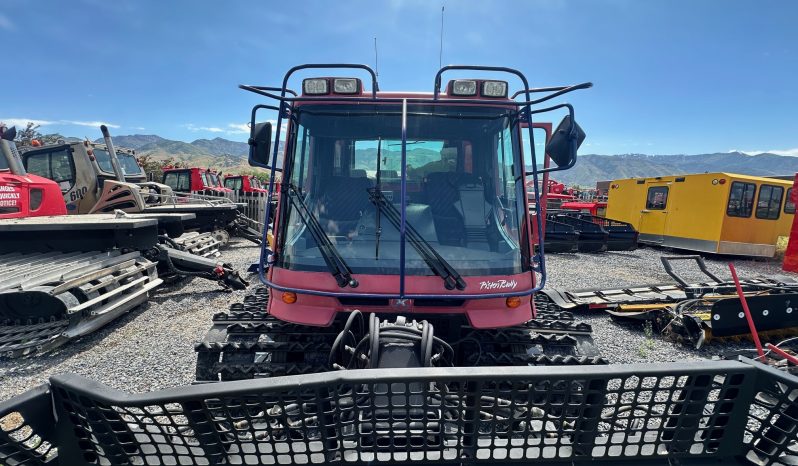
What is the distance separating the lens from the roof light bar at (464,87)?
8.94ft

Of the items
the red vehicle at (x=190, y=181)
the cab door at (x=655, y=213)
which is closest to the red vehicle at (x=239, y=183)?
the red vehicle at (x=190, y=181)

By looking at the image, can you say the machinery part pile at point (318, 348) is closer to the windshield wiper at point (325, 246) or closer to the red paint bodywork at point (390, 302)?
the red paint bodywork at point (390, 302)

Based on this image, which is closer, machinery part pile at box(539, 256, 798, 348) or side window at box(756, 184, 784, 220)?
machinery part pile at box(539, 256, 798, 348)

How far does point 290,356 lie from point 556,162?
2267mm

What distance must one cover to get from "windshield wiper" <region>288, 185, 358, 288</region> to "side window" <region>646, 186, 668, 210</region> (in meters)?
15.2

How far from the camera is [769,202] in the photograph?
12.9 metres

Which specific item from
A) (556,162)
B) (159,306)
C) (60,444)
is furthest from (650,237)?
(60,444)

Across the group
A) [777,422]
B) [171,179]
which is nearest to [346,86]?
[777,422]

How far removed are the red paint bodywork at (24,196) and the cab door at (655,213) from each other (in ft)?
55.9

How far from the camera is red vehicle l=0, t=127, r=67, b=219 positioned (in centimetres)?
629

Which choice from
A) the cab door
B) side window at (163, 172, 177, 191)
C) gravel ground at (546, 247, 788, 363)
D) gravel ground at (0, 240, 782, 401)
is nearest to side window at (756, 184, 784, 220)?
gravel ground at (546, 247, 788, 363)

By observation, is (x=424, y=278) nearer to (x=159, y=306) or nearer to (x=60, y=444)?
(x=60, y=444)

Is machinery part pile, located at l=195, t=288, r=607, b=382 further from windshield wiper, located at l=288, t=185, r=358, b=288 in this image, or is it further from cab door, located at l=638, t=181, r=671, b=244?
cab door, located at l=638, t=181, r=671, b=244

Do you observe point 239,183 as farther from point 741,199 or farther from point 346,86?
point 741,199
